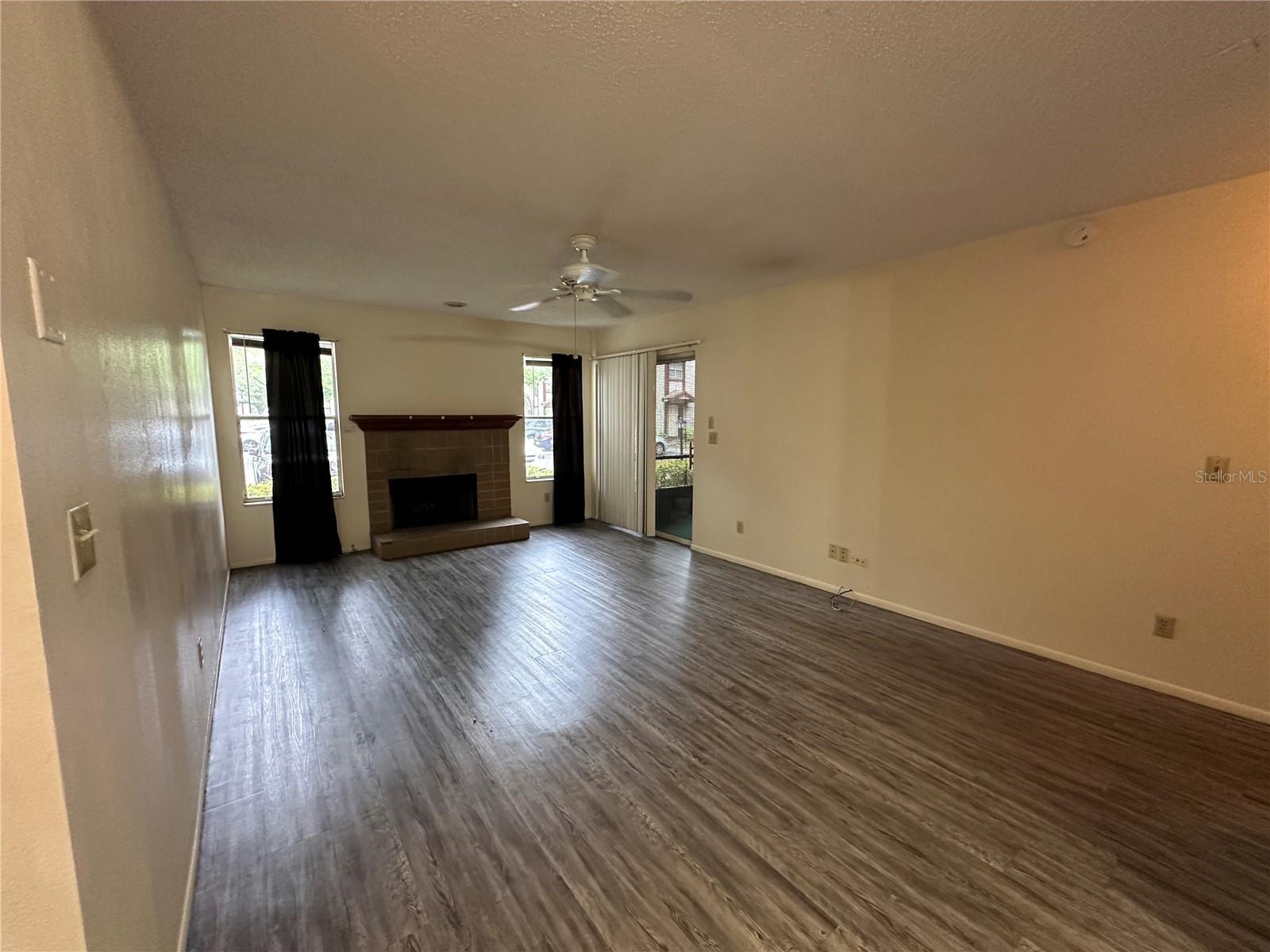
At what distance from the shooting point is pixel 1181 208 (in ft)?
8.48

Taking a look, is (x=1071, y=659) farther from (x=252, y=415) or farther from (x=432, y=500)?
(x=252, y=415)

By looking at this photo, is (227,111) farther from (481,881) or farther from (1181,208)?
(1181,208)

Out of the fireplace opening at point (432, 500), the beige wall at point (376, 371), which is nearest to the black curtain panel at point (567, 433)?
the beige wall at point (376, 371)

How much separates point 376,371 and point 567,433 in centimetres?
230

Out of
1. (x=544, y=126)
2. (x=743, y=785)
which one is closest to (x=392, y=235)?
(x=544, y=126)

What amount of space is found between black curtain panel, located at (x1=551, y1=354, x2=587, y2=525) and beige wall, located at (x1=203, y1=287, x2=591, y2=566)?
19cm

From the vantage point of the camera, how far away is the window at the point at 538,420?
6.52 meters

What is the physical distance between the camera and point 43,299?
83 centimetres

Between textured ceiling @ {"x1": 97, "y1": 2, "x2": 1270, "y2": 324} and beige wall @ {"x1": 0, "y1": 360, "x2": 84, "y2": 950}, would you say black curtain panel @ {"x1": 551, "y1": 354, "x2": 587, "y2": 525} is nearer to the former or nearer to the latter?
textured ceiling @ {"x1": 97, "y1": 2, "x2": 1270, "y2": 324}

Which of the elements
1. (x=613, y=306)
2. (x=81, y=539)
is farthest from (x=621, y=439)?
(x=81, y=539)

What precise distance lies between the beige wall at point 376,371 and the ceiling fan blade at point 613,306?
1526 mm

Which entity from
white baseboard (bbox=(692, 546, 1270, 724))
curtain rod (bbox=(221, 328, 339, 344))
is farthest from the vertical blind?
curtain rod (bbox=(221, 328, 339, 344))

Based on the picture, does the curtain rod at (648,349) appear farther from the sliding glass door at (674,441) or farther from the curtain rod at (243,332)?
the curtain rod at (243,332)

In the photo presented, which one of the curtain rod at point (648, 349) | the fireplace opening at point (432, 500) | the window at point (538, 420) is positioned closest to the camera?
the curtain rod at point (648, 349)
